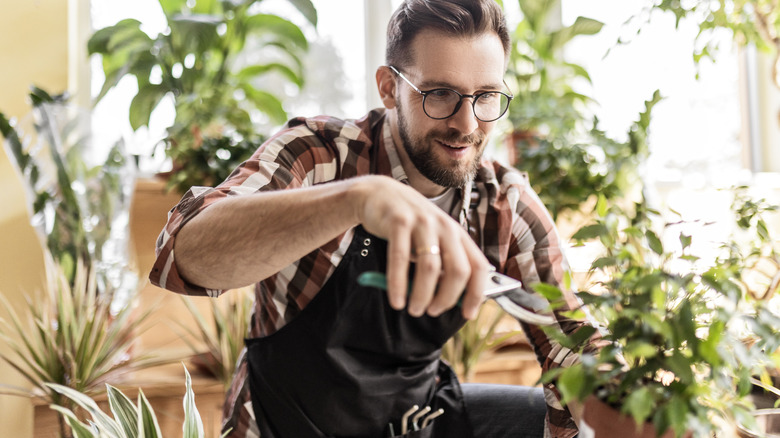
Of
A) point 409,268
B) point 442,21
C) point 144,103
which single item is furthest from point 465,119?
point 144,103

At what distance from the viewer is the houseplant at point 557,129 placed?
2.18 meters

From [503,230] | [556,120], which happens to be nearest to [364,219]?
[503,230]

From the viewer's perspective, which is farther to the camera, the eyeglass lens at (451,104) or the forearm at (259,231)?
the eyeglass lens at (451,104)

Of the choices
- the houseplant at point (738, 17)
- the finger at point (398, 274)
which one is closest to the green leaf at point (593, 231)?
the finger at point (398, 274)

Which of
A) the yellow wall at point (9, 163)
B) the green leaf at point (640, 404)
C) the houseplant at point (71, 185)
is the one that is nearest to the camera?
the green leaf at point (640, 404)

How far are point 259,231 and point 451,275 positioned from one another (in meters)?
0.31

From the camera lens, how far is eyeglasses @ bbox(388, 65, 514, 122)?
1.27 metres

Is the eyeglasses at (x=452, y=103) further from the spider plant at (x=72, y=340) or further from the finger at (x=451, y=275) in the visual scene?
the spider plant at (x=72, y=340)

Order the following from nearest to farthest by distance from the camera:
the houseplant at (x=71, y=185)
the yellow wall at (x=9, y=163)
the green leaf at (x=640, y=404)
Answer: the green leaf at (x=640, y=404), the houseplant at (x=71, y=185), the yellow wall at (x=9, y=163)

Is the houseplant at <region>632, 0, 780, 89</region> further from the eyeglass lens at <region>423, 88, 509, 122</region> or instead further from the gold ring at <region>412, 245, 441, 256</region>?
the gold ring at <region>412, 245, 441, 256</region>

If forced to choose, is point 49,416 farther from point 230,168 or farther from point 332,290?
point 332,290

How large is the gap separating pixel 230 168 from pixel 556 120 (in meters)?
1.16

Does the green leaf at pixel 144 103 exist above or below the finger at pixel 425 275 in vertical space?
above

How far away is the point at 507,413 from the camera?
53.5 inches
